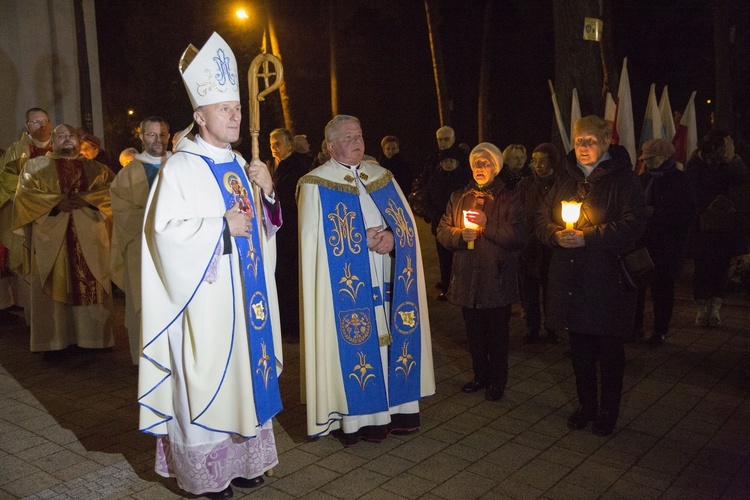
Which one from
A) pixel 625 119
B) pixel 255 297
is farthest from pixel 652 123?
pixel 255 297

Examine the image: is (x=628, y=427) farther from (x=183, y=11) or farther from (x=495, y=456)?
(x=183, y=11)

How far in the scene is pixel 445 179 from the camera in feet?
29.9

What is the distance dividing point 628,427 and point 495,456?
3.70 ft

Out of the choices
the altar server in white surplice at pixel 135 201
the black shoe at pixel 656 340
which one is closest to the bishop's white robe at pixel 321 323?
the altar server in white surplice at pixel 135 201

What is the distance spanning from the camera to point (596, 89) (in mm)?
8414

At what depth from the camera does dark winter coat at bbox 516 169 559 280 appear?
7.16 metres

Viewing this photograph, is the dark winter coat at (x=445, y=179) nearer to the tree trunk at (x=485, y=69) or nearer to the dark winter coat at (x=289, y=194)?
the dark winter coat at (x=289, y=194)

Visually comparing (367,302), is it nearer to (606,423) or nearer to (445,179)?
(606,423)

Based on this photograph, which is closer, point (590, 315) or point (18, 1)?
point (590, 315)

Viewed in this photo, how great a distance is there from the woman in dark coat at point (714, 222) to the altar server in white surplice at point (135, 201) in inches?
219

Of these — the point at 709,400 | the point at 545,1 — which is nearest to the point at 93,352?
the point at 709,400

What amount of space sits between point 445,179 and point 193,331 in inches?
220

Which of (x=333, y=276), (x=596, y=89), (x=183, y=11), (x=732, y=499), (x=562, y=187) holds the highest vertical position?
(x=183, y=11)

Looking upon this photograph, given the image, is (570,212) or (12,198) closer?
(570,212)
